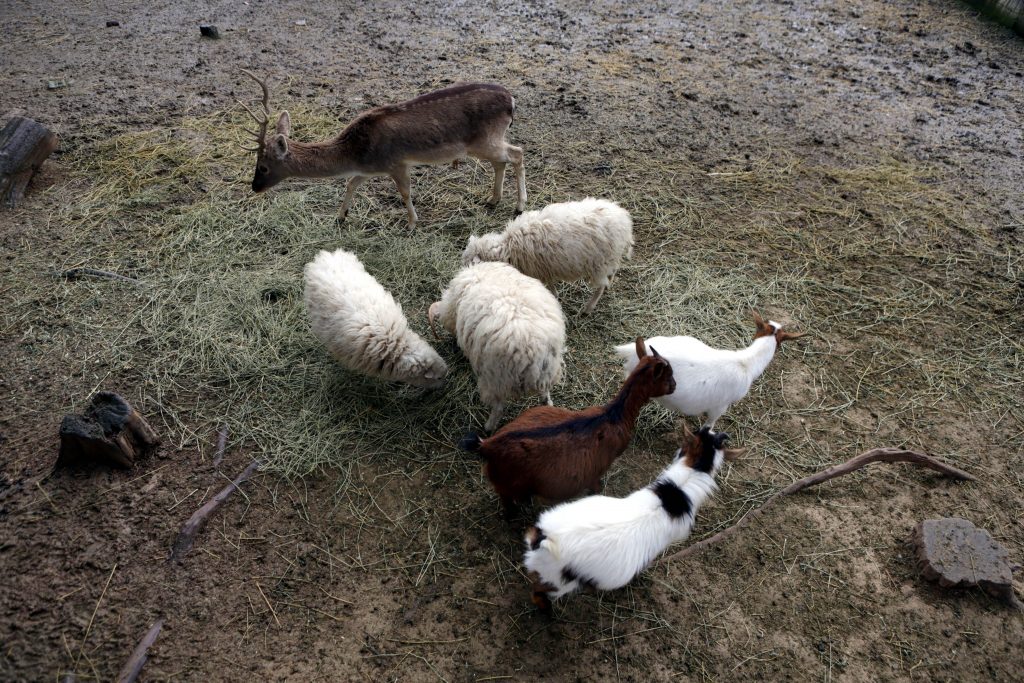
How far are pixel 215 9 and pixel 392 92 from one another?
4548mm

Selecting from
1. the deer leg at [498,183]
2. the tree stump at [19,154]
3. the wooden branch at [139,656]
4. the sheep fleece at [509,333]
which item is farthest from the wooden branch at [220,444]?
the tree stump at [19,154]

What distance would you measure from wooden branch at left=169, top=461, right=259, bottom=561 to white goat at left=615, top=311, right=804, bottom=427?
287 centimetres

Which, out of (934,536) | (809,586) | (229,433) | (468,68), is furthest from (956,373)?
(468,68)

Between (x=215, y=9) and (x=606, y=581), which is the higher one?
(x=215, y=9)

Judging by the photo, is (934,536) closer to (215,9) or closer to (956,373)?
(956,373)

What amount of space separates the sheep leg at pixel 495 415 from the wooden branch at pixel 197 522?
170 cm

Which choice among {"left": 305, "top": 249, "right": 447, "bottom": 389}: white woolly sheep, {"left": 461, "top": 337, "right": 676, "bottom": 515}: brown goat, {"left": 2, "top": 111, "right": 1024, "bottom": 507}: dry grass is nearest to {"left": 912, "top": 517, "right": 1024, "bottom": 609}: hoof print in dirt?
{"left": 2, "top": 111, "right": 1024, "bottom": 507}: dry grass

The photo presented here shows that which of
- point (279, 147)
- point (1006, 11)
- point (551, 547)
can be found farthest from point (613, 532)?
point (1006, 11)

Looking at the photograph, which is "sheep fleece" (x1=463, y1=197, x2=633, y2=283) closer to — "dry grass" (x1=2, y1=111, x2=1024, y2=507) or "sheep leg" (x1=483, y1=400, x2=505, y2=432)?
"dry grass" (x1=2, y1=111, x2=1024, y2=507)

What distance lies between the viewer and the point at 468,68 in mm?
8562

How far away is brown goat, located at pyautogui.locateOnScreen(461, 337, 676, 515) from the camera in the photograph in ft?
11.4

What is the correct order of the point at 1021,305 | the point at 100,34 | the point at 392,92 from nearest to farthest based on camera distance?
the point at 1021,305
the point at 392,92
the point at 100,34

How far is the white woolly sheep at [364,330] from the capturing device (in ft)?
14.6

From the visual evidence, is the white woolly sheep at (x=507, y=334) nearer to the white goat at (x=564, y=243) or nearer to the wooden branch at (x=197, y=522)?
the white goat at (x=564, y=243)
